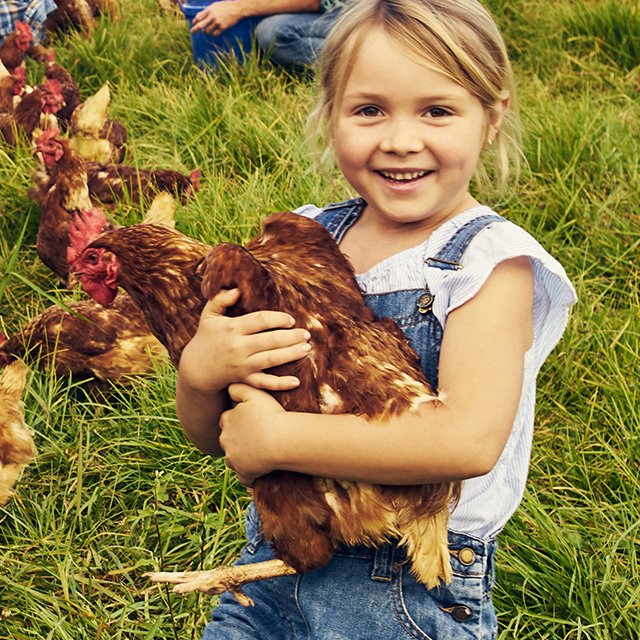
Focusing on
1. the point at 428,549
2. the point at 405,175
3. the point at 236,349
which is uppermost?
the point at 405,175

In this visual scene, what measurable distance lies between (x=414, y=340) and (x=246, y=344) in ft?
1.06

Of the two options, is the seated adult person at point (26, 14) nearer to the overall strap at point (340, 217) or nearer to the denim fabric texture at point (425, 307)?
the overall strap at point (340, 217)

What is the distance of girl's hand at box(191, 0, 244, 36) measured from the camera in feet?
16.3

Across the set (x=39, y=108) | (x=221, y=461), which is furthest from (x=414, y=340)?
(x=39, y=108)

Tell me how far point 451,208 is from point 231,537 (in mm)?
1185

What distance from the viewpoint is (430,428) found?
4.08 ft

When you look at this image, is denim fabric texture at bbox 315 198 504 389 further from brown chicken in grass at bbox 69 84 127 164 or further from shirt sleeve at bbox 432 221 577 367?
brown chicken in grass at bbox 69 84 127 164

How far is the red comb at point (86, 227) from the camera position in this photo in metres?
3.05

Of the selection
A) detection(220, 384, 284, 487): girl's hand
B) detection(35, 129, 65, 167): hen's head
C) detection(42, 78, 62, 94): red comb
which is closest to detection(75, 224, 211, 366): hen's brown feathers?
detection(220, 384, 284, 487): girl's hand

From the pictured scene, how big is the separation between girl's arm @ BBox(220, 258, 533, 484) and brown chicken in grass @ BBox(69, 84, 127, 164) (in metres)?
3.23

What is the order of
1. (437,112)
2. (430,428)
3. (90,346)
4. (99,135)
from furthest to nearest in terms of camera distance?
(99,135)
(90,346)
(437,112)
(430,428)

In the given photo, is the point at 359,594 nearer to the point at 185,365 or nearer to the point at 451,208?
the point at 185,365

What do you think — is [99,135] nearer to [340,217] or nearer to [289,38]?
[289,38]

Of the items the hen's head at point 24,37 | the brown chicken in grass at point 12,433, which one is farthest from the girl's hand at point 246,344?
→ the hen's head at point 24,37
